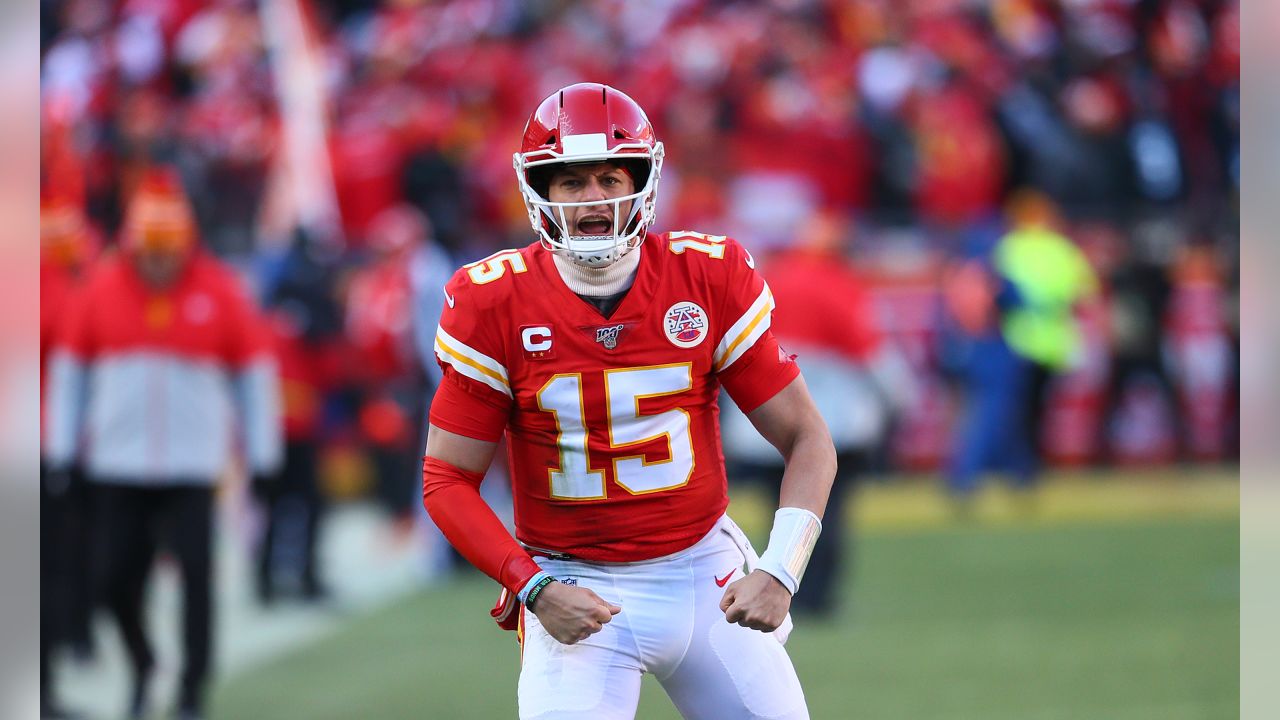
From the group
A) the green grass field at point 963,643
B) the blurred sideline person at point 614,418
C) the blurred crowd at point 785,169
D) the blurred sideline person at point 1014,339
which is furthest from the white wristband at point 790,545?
the blurred sideline person at point 1014,339

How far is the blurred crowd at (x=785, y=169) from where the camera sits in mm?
12695

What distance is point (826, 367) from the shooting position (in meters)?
9.34

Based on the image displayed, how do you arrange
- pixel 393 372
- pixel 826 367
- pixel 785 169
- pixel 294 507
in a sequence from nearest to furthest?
pixel 826 367 < pixel 294 507 < pixel 393 372 < pixel 785 169

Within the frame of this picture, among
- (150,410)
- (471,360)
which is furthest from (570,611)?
(150,410)

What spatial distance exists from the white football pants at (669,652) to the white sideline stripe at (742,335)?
437mm

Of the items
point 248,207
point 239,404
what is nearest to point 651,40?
point 248,207

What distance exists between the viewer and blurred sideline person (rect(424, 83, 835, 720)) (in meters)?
3.51

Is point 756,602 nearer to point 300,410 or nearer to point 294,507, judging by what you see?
point 294,507

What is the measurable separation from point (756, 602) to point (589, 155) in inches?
39.1

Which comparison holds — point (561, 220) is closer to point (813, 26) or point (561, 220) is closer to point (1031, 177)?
point (1031, 177)

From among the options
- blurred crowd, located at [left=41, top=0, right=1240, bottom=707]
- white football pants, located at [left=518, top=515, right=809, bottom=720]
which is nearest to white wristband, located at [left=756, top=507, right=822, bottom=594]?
white football pants, located at [left=518, top=515, right=809, bottom=720]

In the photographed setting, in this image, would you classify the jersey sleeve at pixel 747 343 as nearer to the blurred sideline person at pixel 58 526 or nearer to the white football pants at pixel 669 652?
the white football pants at pixel 669 652

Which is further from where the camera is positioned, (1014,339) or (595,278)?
(1014,339)

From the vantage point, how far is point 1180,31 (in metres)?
16.4
